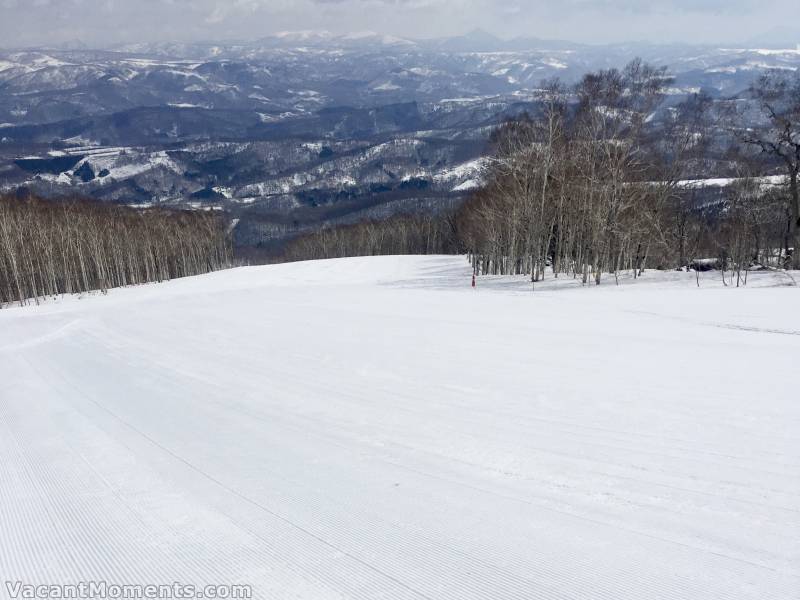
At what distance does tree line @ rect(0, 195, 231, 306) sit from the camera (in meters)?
53.9

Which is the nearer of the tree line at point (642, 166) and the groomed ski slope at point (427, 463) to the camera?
the groomed ski slope at point (427, 463)

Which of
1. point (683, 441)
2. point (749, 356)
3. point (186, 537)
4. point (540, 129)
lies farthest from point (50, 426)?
point (540, 129)

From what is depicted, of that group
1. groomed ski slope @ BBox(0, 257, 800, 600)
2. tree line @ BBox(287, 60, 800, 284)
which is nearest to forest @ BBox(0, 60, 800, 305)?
tree line @ BBox(287, 60, 800, 284)

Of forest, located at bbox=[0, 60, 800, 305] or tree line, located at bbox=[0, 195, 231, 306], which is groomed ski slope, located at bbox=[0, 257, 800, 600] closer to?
forest, located at bbox=[0, 60, 800, 305]

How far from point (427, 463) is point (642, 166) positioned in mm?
25524

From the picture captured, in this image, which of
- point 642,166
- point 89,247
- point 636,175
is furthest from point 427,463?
point 89,247

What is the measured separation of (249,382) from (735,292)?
1617cm

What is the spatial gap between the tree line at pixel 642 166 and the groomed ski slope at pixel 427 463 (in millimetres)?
12618

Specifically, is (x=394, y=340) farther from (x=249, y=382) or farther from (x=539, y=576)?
(x=539, y=576)

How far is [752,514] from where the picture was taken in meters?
4.69

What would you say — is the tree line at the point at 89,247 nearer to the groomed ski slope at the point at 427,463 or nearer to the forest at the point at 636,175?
the forest at the point at 636,175

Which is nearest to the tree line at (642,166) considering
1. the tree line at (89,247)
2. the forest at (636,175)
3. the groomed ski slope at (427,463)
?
the forest at (636,175)

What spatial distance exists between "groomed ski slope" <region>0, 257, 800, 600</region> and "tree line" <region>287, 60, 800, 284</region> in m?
12.6

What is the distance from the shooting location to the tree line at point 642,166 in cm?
2297
